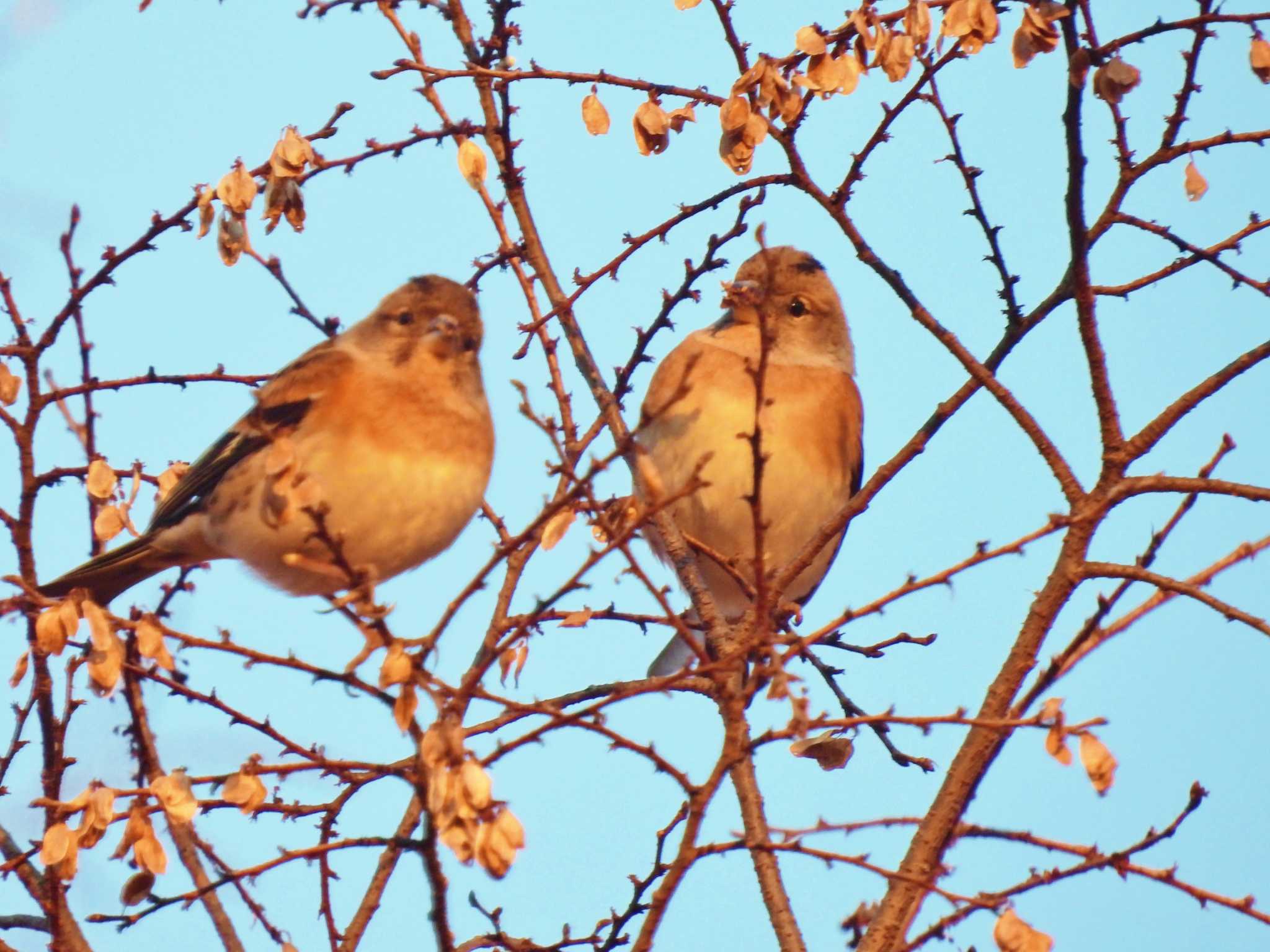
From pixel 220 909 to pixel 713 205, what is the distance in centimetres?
199

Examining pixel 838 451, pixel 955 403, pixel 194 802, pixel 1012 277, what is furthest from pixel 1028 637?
pixel 838 451

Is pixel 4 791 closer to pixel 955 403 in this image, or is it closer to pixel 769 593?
pixel 769 593

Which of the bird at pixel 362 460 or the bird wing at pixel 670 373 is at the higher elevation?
the bird wing at pixel 670 373

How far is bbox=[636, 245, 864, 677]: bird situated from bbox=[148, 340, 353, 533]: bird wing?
3.82 feet

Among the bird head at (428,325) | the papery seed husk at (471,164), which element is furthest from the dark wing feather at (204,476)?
the papery seed husk at (471,164)

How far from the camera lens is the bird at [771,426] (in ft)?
18.1

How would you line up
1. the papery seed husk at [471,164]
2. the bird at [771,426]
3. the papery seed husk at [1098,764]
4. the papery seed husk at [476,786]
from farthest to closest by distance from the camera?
the bird at [771,426] < the papery seed husk at [471,164] < the papery seed husk at [1098,764] < the papery seed husk at [476,786]

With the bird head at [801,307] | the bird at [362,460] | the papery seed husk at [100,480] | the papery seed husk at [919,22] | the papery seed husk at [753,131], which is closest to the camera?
the papery seed husk at [919,22]

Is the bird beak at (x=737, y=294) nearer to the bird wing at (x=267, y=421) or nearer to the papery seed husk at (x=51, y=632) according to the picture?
the bird wing at (x=267, y=421)

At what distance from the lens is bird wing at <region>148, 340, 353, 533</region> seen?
14.5ft

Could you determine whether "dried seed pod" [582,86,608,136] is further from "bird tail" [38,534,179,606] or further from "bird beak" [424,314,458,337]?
"bird tail" [38,534,179,606]

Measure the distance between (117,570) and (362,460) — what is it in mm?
1020

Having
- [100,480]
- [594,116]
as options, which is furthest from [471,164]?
[100,480]

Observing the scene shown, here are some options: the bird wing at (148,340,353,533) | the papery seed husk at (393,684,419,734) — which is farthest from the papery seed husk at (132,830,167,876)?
the bird wing at (148,340,353,533)
